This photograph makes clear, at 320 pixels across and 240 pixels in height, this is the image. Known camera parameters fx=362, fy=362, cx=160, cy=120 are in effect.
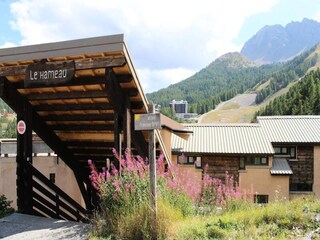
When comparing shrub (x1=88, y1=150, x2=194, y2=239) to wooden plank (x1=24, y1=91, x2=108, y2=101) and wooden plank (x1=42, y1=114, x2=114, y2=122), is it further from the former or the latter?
wooden plank (x1=42, y1=114, x2=114, y2=122)

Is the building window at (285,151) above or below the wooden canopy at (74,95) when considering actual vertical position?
below

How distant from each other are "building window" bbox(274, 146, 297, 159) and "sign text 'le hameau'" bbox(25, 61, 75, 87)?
2034cm

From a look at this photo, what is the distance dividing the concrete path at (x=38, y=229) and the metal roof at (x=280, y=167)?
17.3 meters

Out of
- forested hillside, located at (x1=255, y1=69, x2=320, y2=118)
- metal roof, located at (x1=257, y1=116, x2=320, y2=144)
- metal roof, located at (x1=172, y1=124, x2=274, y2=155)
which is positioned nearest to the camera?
metal roof, located at (x1=172, y1=124, x2=274, y2=155)

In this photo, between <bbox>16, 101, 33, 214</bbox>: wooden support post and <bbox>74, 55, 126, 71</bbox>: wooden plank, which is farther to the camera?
<bbox>16, 101, 33, 214</bbox>: wooden support post

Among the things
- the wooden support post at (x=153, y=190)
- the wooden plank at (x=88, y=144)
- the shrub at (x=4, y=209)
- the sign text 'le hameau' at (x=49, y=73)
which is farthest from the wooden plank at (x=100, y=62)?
the shrub at (x=4, y=209)

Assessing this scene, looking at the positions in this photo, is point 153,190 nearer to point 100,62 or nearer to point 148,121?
point 148,121

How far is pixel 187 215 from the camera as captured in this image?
622 centimetres

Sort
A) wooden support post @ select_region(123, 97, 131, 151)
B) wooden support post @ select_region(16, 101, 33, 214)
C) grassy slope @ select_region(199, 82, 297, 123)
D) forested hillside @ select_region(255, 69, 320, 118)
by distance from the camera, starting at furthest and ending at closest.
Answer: grassy slope @ select_region(199, 82, 297, 123) → forested hillside @ select_region(255, 69, 320, 118) → wooden support post @ select_region(16, 101, 33, 214) → wooden support post @ select_region(123, 97, 131, 151)

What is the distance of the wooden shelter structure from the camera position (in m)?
6.77

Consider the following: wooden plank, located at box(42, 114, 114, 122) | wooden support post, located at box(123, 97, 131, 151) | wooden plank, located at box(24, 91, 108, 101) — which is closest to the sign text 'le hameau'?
wooden plank, located at box(24, 91, 108, 101)

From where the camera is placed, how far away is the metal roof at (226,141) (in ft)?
74.9

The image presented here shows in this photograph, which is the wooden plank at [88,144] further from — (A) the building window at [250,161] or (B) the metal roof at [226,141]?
(A) the building window at [250,161]

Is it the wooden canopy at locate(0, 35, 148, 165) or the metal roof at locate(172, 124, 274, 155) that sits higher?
the wooden canopy at locate(0, 35, 148, 165)
